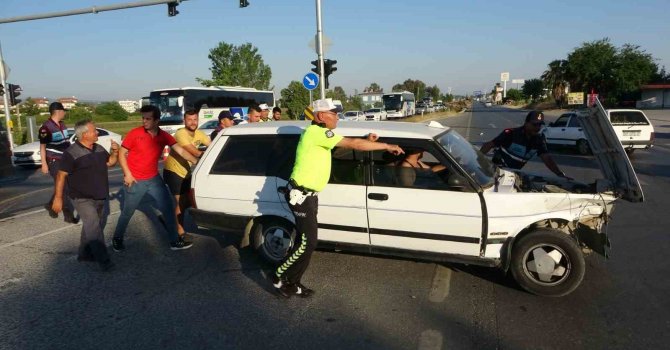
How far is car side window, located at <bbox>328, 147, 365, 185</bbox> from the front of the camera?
456 cm

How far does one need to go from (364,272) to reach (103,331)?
242cm

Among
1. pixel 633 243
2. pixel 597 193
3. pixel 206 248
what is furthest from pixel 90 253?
pixel 633 243

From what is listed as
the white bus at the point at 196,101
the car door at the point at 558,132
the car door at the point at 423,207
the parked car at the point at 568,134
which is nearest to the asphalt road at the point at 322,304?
the car door at the point at 423,207

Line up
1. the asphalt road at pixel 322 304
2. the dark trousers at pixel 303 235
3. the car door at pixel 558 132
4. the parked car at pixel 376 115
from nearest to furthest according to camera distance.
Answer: the asphalt road at pixel 322 304
the dark trousers at pixel 303 235
the car door at pixel 558 132
the parked car at pixel 376 115

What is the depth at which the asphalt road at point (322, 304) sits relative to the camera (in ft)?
11.6

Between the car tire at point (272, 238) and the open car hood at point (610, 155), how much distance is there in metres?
3.19

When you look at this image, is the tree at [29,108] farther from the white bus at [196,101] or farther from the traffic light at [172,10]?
the traffic light at [172,10]

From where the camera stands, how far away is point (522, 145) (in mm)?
6062

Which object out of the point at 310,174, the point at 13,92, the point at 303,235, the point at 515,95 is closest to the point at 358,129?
the point at 310,174

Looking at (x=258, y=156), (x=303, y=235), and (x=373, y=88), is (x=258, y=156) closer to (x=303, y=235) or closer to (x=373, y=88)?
(x=303, y=235)

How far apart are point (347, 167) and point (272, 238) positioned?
1159mm

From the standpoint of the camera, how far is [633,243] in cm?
560

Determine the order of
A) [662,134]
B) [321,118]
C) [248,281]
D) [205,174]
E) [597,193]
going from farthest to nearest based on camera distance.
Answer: [662,134], [205,174], [248,281], [597,193], [321,118]

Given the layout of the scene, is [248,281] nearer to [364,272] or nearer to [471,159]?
[364,272]
